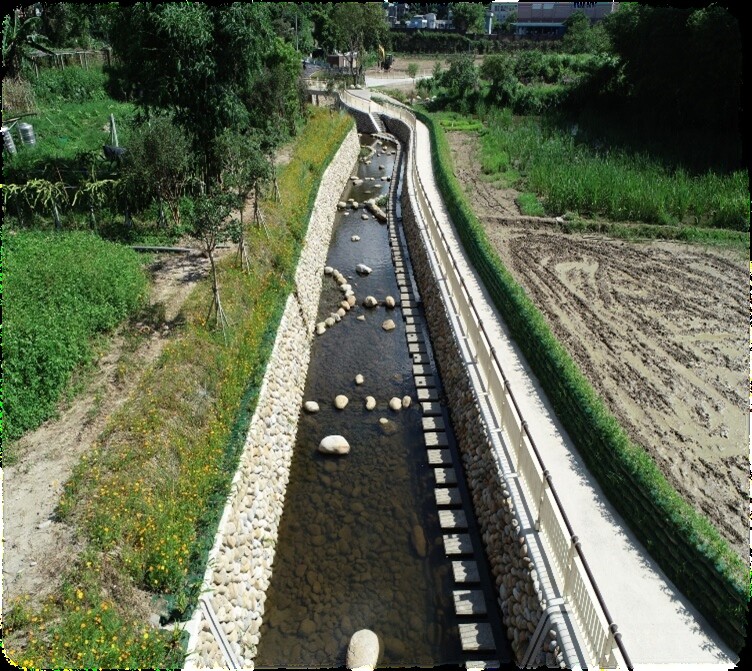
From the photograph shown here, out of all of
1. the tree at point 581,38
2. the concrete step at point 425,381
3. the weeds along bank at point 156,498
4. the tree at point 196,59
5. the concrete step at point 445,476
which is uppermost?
the tree at point 581,38

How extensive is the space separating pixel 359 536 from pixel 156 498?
184 inches

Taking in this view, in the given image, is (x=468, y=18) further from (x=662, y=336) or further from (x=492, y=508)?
(x=492, y=508)

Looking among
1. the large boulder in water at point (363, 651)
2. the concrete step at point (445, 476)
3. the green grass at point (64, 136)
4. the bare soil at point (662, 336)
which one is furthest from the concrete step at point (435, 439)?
the green grass at point (64, 136)

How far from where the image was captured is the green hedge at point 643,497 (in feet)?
27.4

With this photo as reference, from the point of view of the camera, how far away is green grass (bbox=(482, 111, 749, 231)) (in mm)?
25172

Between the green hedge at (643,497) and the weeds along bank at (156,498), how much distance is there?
22.8ft

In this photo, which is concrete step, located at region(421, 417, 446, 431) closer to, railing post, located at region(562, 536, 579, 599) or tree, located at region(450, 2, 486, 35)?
railing post, located at region(562, 536, 579, 599)

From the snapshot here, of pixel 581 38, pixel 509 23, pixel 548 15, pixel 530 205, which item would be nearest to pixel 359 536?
pixel 530 205

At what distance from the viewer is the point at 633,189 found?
26453mm

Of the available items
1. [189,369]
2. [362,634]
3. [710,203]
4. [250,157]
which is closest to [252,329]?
[189,369]

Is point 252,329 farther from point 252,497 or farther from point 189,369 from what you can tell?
point 252,497

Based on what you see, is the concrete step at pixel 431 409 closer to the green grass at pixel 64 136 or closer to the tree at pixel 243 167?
the tree at pixel 243 167

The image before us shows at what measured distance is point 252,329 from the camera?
15.3 m

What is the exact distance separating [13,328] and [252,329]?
17.9 ft
